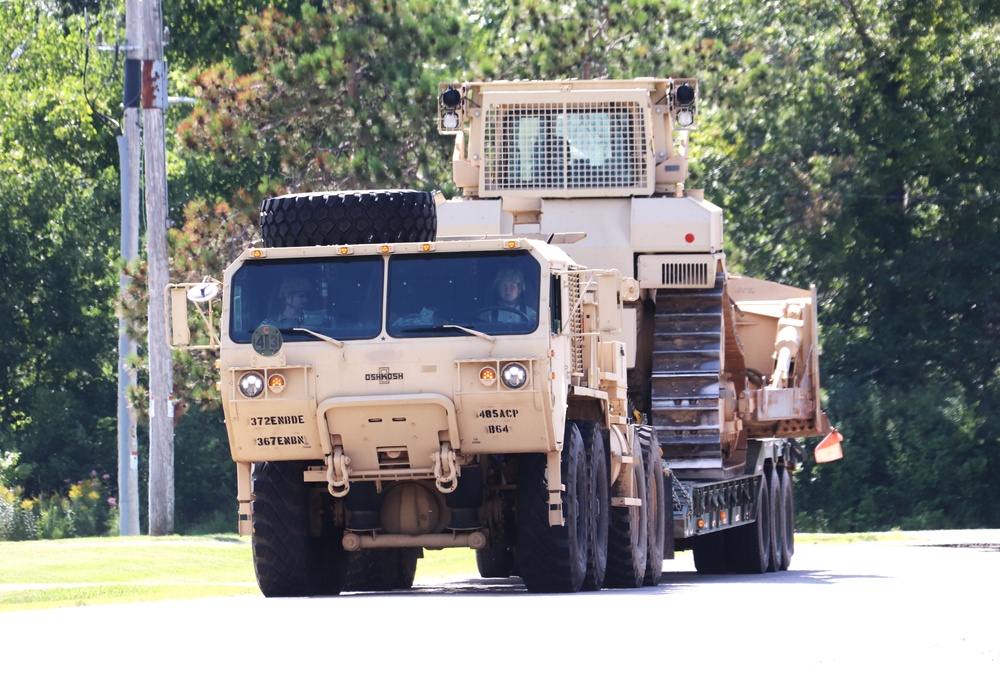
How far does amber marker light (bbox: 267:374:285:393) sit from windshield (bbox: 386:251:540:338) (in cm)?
91

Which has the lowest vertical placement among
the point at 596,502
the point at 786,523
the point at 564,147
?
the point at 786,523

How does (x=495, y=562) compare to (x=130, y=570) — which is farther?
(x=495, y=562)

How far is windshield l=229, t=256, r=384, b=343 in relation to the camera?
1628 centimetres

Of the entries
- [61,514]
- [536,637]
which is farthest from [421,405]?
[61,514]

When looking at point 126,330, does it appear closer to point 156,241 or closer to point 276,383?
point 156,241

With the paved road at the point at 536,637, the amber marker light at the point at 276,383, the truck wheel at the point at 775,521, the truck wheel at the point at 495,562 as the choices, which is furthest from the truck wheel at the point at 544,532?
the truck wheel at the point at 775,521

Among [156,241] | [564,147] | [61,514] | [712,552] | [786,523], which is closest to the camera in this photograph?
[564,147]

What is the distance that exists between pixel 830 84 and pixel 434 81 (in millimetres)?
13842

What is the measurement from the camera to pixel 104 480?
47.1 meters

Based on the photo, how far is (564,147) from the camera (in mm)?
21766

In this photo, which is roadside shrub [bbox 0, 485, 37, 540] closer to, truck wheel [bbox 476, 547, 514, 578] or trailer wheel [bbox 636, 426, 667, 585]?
truck wheel [bbox 476, 547, 514, 578]

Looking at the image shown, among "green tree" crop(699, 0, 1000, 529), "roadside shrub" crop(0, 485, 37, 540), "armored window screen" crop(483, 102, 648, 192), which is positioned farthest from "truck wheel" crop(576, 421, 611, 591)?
"green tree" crop(699, 0, 1000, 529)

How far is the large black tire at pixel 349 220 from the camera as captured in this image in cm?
1670

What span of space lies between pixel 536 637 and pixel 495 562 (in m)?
10.3
